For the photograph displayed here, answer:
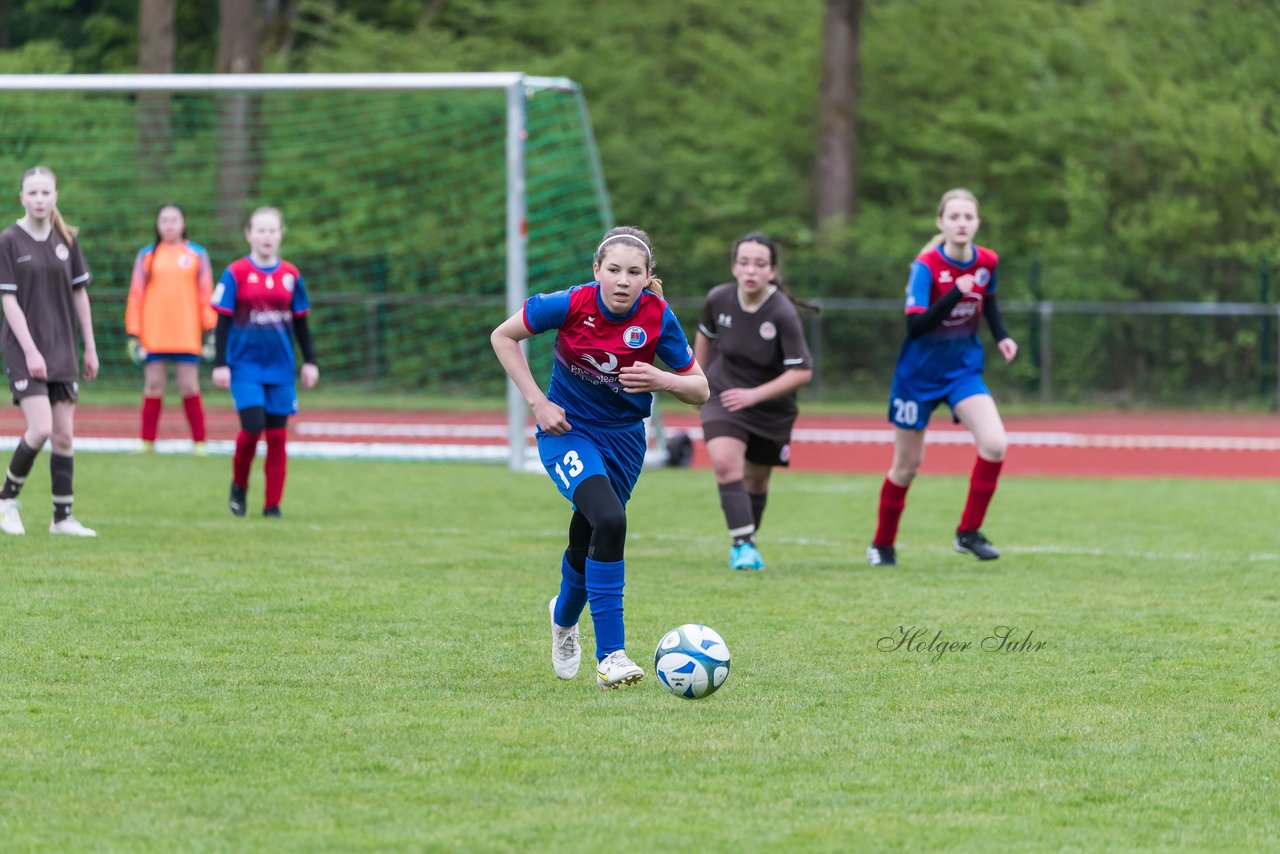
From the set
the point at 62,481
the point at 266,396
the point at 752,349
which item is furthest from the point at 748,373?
the point at 62,481

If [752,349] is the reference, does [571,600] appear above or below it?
below

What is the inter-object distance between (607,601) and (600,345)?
2.87 feet

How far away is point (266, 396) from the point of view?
1075 centimetres

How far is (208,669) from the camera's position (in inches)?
240

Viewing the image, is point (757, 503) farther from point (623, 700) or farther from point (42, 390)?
point (623, 700)

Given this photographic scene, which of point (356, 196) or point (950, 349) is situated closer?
point (950, 349)

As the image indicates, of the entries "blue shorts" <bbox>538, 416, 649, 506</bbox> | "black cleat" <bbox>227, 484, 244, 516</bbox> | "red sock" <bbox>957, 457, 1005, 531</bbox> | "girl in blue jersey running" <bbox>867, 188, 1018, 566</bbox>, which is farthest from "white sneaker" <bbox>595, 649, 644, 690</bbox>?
"black cleat" <bbox>227, 484, 244, 516</bbox>

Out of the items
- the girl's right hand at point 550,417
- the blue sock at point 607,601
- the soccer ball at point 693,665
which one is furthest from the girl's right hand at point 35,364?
the soccer ball at point 693,665

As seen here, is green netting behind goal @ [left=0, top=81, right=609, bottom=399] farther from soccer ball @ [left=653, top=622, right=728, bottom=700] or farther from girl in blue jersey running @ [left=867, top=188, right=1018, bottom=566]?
soccer ball @ [left=653, top=622, right=728, bottom=700]

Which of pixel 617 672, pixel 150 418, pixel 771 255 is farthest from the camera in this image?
pixel 150 418

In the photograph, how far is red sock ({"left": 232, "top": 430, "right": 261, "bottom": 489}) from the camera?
1078 centimetres

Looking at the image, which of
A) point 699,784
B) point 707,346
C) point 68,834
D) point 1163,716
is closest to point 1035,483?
point 707,346

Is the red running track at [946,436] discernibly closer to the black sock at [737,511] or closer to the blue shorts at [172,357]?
the blue shorts at [172,357]

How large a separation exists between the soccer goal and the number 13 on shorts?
771cm
